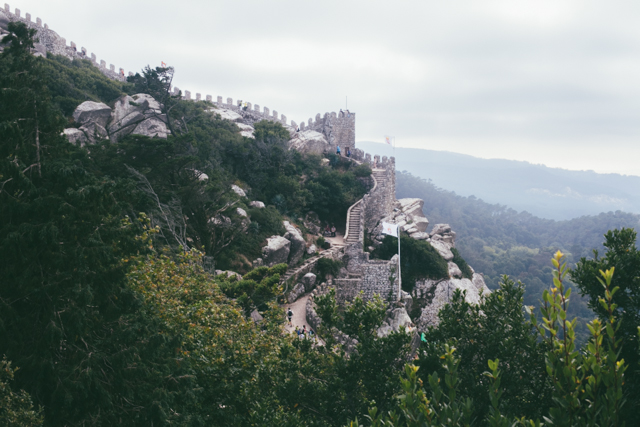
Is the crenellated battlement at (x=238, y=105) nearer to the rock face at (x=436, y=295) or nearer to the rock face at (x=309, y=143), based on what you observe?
the rock face at (x=309, y=143)

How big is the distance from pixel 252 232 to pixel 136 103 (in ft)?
52.5

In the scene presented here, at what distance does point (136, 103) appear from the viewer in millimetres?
31469

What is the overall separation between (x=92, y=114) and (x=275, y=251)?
613 inches

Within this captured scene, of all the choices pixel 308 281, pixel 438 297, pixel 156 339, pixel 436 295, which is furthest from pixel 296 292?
pixel 156 339

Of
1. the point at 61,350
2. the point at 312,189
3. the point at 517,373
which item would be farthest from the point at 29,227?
the point at 312,189

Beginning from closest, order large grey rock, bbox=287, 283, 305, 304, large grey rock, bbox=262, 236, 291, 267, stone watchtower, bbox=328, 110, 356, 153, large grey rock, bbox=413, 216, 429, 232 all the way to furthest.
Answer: large grey rock, bbox=287, 283, 305, 304, large grey rock, bbox=262, 236, 291, 267, large grey rock, bbox=413, 216, 429, 232, stone watchtower, bbox=328, 110, 356, 153

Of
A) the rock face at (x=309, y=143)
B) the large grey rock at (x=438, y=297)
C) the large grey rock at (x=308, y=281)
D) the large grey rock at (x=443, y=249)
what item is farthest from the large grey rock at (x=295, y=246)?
the rock face at (x=309, y=143)

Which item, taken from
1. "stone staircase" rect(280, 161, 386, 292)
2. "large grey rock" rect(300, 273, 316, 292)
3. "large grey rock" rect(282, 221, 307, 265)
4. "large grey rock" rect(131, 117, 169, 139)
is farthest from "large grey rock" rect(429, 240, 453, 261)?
"large grey rock" rect(131, 117, 169, 139)

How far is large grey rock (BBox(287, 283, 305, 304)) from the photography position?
2180 centimetres

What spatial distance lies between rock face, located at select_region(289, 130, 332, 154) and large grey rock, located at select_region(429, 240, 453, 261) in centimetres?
1407

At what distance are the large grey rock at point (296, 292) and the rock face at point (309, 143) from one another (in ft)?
57.2

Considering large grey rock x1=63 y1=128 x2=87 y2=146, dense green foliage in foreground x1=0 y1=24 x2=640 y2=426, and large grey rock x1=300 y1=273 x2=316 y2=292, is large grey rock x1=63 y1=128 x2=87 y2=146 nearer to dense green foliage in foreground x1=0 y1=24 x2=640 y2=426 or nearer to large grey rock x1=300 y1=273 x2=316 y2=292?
large grey rock x1=300 y1=273 x2=316 y2=292

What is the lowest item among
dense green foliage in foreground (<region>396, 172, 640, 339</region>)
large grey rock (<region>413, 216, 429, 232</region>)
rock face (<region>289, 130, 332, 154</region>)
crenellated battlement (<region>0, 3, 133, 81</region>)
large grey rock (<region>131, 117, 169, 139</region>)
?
dense green foliage in foreground (<region>396, 172, 640, 339</region>)

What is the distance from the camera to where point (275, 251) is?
22.9 meters
